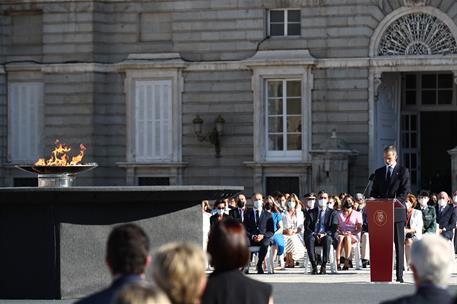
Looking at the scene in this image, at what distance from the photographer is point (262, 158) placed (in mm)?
40875

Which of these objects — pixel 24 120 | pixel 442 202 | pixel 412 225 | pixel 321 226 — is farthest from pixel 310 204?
pixel 24 120

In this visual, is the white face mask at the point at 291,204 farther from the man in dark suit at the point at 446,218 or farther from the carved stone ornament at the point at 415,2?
the carved stone ornament at the point at 415,2

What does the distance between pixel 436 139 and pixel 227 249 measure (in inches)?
1370

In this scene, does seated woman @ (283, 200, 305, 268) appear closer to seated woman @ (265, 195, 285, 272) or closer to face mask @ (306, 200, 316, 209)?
seated woman @ (265, 195, 285, 272)

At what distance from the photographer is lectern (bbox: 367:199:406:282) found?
2059cm

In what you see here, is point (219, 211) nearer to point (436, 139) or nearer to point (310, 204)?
point (310, 204)

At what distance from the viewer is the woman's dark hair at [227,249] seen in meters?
8.36

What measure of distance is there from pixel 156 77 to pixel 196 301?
114ft

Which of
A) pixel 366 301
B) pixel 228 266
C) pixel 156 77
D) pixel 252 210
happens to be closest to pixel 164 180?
pixel 156 77

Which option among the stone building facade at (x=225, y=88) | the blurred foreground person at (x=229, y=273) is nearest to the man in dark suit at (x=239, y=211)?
the stone building facade at (x=225, y=88)

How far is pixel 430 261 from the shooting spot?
24.8ft

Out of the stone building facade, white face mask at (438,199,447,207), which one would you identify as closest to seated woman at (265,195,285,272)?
white face mask at (438,199,447,207)

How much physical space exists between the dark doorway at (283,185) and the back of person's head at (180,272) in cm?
3315

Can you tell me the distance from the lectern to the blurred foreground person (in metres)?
12.1
